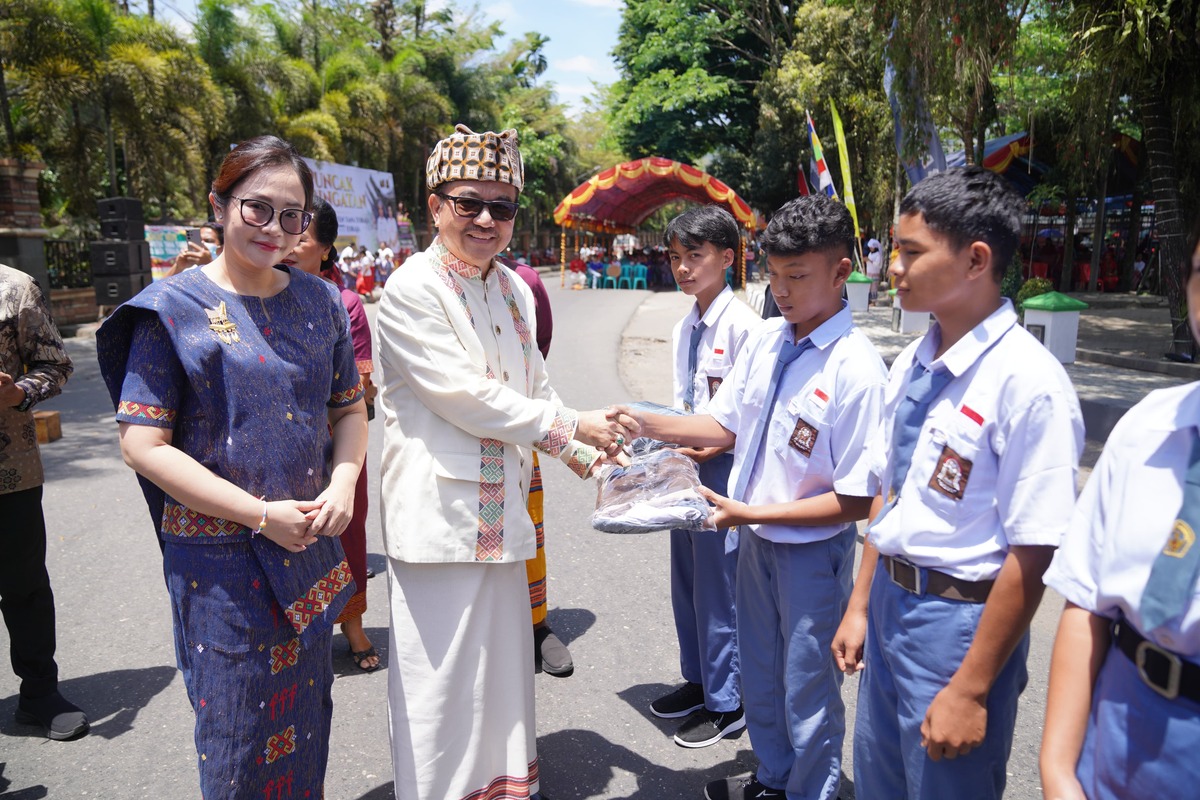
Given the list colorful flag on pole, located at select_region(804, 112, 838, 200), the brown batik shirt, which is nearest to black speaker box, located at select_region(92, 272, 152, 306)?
the brown batik shirt

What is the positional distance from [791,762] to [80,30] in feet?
62.0

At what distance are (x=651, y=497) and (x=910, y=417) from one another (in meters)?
0.80

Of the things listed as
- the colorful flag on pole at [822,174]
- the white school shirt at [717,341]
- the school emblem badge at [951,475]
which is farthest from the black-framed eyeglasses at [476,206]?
the colorful flag on pole at [822,174]

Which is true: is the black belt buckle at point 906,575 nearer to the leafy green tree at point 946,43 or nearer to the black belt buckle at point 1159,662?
the black belt buckle at point 1159,662

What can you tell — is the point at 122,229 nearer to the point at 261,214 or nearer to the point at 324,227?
the point at 324,227

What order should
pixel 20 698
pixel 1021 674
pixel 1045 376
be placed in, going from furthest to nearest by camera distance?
pixel 20 698 < pixel 1021 674 < pixel 1045 376

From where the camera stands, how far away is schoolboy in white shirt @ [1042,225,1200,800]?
115 cm

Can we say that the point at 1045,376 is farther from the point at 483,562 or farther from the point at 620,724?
the point at 620,724

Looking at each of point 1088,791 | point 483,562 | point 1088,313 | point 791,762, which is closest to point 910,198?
point 1088,791

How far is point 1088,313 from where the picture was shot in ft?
57.4

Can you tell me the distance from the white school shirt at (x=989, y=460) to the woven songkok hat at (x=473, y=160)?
129cm

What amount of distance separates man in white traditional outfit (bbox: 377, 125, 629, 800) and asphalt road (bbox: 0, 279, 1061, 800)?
56 cm

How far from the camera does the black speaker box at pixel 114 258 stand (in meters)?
11.0

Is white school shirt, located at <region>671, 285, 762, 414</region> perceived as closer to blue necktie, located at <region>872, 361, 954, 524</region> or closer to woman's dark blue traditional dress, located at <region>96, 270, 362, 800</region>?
blue necktie, located at <region>872, 361, 954, 524</region>
